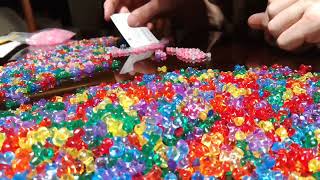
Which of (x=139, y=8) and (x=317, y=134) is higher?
(x=317, y=134)

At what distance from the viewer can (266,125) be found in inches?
19.1

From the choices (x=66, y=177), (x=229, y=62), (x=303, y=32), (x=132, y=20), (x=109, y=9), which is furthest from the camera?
(x=109, y=9)

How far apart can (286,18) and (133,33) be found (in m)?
0.49

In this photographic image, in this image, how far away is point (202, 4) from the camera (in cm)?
145

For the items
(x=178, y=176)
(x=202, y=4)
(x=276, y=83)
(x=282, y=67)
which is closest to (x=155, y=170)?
(x=178, y=176)

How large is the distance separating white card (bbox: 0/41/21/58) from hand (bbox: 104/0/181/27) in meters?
0.32

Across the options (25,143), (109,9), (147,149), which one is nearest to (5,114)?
(25,143)

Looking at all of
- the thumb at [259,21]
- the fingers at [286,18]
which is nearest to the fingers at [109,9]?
the thumb at [259,21]

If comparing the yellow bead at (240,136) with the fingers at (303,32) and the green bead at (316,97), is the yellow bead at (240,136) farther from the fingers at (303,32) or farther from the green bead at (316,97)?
the fingers at (303,32)

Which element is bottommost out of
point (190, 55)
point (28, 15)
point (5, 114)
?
point (28, 15)

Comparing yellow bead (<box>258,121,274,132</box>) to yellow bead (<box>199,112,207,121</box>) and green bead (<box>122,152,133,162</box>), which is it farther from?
green bead (<box>122,152,133,162</box>)

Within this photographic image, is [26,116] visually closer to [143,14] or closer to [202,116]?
[202,116]

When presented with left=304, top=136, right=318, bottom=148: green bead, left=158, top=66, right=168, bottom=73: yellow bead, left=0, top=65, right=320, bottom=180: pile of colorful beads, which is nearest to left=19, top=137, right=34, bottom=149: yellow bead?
left=0, top=65, right=320, bottom=180: pile of colorful beads

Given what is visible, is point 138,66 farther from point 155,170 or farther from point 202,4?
point 202,4
